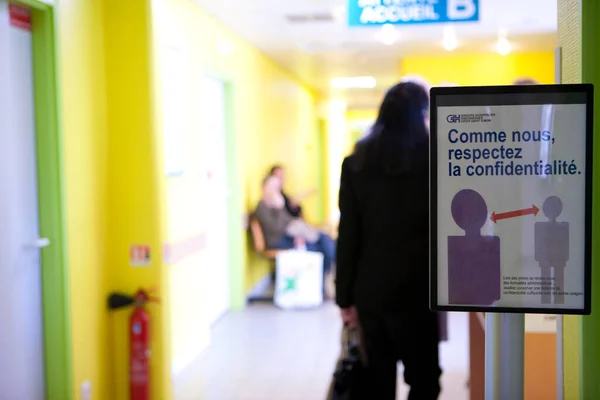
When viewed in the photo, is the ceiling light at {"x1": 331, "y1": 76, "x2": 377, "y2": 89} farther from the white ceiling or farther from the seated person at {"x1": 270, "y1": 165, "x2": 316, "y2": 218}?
the seated person at {"x1": 270, "y1": 165, "x2": 316, "y2": 218}

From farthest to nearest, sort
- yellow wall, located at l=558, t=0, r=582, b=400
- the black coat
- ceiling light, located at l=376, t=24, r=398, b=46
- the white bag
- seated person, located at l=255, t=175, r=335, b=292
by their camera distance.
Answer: seated person, located at l=255, t=175, r=335, b=292
the white bag
ceiling light, located at l=376, t=24, r=398, b=46
the black coat
yellow wall, located at l=558, t=0, r=582, b=400

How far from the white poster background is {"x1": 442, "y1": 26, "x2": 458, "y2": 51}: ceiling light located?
5460 millimetres

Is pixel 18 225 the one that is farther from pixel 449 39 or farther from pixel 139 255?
pixel 449 39

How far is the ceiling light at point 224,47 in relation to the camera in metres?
6.30

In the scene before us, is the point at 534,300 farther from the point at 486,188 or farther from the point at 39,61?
the point at 39,61

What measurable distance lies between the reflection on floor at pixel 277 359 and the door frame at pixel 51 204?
1292 millimetres

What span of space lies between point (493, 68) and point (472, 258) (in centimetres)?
725

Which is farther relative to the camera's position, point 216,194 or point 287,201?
point 287,201

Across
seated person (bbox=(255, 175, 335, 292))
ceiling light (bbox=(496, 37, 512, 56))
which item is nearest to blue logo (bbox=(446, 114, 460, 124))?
seated person (bbox=(255, 175, 335, 292))

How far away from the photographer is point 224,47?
6438 millimetres

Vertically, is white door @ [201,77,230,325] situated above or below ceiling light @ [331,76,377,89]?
below

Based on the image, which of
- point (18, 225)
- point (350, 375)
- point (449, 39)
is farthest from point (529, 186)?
point (449, 39)

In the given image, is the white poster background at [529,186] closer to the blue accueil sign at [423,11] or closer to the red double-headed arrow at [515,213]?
the red double-headed arrow at [515,213]

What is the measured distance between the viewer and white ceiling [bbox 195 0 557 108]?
5832 mm
